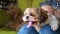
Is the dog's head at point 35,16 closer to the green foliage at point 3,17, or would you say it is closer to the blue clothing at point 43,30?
the blue clothing at point 43,30

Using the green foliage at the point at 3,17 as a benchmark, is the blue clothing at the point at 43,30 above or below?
above

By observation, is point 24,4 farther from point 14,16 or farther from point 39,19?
point 39,19

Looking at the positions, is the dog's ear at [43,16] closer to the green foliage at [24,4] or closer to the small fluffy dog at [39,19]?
the small fluffy dog at [39,19]

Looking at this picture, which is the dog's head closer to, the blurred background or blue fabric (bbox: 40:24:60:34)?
blue fabric (bbox: 40:24:60:34)

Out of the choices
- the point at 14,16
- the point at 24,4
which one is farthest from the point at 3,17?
the point at 24,4

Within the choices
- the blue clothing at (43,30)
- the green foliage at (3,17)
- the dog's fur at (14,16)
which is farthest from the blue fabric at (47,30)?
the green foliage at (3,17)

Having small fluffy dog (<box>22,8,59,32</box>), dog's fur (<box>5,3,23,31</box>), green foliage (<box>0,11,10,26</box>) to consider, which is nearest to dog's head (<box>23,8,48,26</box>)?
small fluffy dog (<box>22,8,59,32</box>)

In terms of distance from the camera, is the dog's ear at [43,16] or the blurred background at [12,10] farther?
the blurred background at [12,10]

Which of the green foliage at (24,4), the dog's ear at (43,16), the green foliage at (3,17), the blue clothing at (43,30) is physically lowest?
the green foliage at (3,17)

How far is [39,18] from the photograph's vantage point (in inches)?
61.0

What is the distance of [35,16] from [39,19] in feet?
0.20

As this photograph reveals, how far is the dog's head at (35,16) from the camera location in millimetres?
1537

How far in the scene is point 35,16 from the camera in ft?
5.21

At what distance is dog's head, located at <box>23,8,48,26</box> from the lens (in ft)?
5.04
